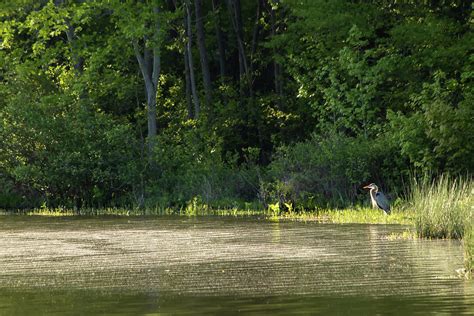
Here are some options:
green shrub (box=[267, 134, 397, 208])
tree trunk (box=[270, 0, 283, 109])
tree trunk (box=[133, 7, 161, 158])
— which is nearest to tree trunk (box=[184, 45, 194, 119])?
tree trunk (box=[133, 7, 161, 158])

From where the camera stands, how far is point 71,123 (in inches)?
1391

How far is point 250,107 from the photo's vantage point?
40.9 m

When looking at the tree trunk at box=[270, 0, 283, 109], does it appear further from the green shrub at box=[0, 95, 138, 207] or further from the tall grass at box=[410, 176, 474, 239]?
the tall grass at box=[410, 176, 474, 239]

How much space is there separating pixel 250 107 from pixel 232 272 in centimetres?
2529

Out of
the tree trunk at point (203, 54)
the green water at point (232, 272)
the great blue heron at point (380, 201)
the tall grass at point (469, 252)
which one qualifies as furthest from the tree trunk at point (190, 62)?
the tall grass at point (469, 252)

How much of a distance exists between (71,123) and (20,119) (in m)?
1.47

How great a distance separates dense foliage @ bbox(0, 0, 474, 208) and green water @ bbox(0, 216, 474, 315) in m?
6.42

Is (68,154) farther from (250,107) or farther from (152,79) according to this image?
(250,107)

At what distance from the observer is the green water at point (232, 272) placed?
12430mm

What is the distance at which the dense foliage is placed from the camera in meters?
31.2

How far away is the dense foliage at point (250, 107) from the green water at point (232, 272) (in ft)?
21.1

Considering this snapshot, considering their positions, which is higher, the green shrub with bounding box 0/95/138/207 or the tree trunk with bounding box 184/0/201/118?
the tree trunk with bounding box 184/0/201/118

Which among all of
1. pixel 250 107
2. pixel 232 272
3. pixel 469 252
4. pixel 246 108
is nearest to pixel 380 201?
pixel 232 272

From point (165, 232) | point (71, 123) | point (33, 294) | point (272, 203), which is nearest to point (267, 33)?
point (71, 123)
